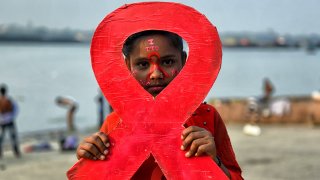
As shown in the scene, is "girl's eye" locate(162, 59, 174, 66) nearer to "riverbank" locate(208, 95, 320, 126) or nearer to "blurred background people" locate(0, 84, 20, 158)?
"blurred background people" locate(0, 84, 20, 158)

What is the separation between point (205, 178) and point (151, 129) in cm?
29

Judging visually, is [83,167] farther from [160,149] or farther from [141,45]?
[141,45]

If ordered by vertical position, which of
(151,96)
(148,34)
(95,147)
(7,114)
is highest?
(148,34)

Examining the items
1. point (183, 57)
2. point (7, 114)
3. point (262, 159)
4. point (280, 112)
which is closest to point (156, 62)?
point (183, 57)

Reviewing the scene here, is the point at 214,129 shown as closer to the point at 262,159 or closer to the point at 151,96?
the point at 151,96

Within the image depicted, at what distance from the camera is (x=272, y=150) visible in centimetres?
1379

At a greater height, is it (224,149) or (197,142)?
(197,142)

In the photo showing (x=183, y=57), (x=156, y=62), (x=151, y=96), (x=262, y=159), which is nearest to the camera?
(x=151, y=96)

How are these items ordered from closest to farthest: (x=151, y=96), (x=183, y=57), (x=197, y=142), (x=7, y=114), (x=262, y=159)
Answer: (x=197, y=142)
(x=151, y=96)
(x=183, y=57)
(x=262, y=159)
(x=7, y=114)

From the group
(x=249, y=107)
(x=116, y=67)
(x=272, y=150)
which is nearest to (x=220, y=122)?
(x=116, y=67)

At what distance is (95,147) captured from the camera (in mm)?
2408

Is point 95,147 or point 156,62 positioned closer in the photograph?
point 95,147

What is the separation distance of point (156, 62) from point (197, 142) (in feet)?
1.37

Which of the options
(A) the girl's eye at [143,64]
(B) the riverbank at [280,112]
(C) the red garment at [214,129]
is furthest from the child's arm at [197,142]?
(B) the riverbank at [280,112]
